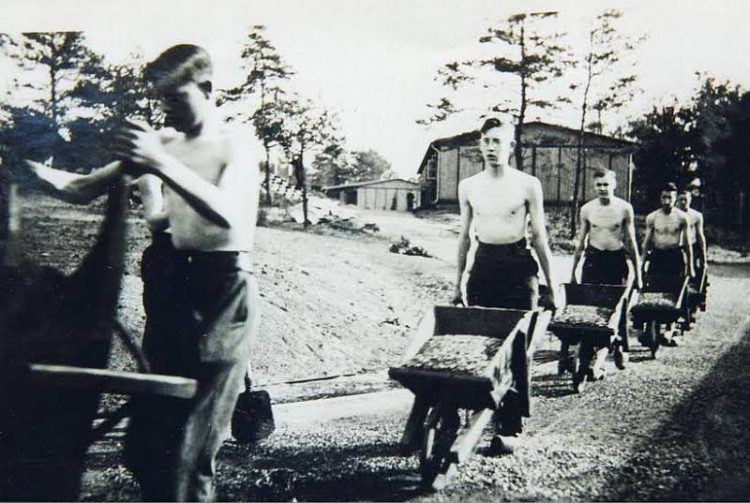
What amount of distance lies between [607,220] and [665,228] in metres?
1.25

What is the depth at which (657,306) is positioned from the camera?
19.2ft

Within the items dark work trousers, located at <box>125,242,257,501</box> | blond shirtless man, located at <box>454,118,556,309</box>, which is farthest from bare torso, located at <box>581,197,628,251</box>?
dark work trousers, located at <box>125,242,257,501</box>

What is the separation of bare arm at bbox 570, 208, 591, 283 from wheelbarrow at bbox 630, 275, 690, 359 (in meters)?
0.75

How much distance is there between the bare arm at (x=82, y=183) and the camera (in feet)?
8.16

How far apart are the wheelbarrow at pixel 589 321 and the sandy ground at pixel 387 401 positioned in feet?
0.88

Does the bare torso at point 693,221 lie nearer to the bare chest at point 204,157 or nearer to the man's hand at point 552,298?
the man's hand at point 552,298

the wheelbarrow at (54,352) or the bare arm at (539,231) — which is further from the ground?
the bare arm at (539,231)

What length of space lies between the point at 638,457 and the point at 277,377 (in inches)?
90.3

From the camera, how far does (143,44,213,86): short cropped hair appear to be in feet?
7.88

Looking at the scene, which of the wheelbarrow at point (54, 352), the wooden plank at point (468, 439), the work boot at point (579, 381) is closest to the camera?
the wheelbarrow at point (54, 352)

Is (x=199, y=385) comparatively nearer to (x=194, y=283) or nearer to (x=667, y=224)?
(x=194, y=283)

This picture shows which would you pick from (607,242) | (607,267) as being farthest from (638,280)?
(607,242)

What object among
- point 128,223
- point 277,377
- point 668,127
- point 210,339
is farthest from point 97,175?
point 668,127

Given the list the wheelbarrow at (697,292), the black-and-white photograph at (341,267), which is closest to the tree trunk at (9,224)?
the black-and-white photograph at (341,267)
